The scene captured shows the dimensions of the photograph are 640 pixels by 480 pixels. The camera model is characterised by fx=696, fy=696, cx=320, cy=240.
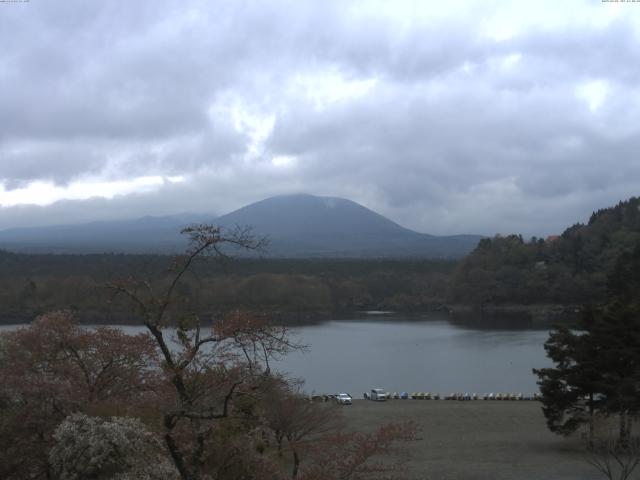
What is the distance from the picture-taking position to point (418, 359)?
26094 millimetres

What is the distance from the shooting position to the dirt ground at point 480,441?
997 cm

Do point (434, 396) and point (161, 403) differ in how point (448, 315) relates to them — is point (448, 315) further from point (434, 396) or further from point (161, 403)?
point (161, 403)

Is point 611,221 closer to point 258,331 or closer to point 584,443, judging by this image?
point 584,443

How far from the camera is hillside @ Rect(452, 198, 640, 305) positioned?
46438 mm

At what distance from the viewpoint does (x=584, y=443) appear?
1138 centimetres

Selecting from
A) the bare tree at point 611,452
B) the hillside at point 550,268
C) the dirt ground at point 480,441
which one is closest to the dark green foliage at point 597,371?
the bare tree at point 611,452

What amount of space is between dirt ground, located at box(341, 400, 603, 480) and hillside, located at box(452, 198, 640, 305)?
30.4m

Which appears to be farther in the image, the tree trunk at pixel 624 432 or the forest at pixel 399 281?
the forest at pixel 399 281


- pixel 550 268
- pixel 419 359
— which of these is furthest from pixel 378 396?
pixel 550 268

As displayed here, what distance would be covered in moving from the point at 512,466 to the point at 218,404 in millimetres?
7512

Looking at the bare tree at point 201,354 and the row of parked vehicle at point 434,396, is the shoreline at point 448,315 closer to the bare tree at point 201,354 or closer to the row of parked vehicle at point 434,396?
the row of parked vehicle at point 434,396

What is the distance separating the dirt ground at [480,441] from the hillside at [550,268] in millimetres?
30439

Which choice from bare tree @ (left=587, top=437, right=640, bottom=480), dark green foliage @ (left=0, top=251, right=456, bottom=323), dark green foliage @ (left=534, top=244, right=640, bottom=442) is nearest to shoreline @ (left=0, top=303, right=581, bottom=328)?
dark green foliage @ (left=0, top=251, right=456, bottom=323)

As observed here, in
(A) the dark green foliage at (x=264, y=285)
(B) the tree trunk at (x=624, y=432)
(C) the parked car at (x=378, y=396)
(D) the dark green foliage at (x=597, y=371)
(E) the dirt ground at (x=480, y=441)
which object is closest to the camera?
(E) the dirt ground at (x=480, y=441)
